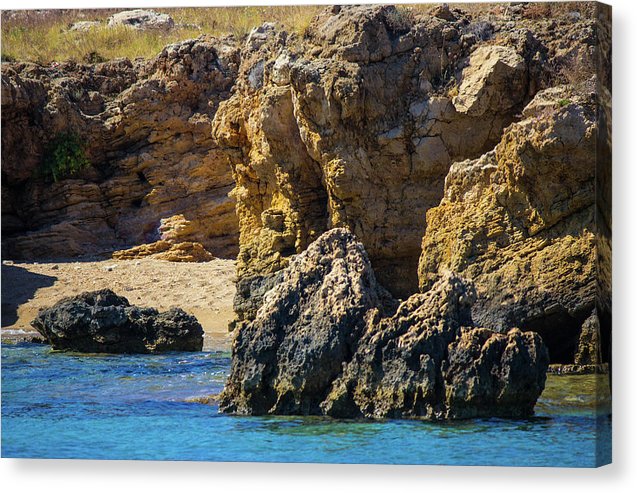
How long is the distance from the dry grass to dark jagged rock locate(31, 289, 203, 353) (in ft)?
8.51

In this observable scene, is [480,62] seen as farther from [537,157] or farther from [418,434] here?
[418,434]

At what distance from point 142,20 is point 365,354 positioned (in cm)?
537

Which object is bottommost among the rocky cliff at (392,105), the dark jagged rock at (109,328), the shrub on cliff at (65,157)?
the dark jagged rock at (109,328)

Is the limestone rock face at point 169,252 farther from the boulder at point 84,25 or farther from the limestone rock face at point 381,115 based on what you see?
the limestone rock face at point 381,115

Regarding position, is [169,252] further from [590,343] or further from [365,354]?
[590,343]

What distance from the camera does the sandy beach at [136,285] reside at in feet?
43.6

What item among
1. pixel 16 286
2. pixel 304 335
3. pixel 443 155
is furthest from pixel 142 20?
pixel 304 335

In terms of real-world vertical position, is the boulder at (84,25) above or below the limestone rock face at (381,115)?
above

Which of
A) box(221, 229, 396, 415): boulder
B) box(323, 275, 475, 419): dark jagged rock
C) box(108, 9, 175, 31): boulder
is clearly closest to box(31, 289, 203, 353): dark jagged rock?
box(108, 9, 175, 31): boulder

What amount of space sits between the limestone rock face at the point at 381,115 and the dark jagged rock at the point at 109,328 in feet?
5.04

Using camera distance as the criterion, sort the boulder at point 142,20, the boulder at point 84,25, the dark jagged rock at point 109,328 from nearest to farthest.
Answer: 1. the boulder at point 142,20
2. the boulder at point 84,25
3. the dark jagged rock at point 109,328

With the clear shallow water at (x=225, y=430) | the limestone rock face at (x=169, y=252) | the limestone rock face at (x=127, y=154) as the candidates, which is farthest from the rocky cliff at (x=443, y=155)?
the limestone rock face at (x=127, y=154)

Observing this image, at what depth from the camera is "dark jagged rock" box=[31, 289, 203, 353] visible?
12.9 m

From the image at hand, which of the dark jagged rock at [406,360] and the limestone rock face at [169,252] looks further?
the limestone rock face at [169,252]
